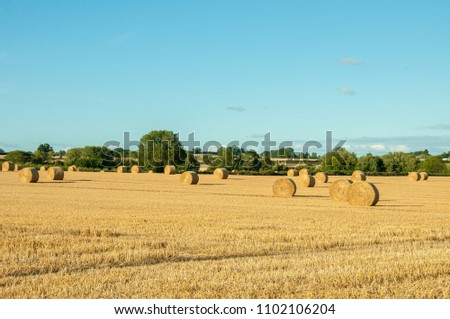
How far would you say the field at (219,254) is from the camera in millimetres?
8930

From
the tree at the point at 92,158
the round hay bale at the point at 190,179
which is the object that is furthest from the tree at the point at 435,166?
the round hay bale at the point at 190,179

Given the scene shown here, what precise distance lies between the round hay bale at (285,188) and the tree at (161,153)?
167 ft

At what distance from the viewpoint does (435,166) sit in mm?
90875

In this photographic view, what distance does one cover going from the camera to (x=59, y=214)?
64.0 ft

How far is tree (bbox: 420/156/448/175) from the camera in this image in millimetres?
88775

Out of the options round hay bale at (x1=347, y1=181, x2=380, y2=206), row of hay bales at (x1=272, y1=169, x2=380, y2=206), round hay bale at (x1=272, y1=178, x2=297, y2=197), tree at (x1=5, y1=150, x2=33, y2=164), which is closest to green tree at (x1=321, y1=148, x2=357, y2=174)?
round hay bale at (x1=272, y1=178, x2=297, y2=197)

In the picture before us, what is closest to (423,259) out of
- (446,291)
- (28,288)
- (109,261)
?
(446,291)

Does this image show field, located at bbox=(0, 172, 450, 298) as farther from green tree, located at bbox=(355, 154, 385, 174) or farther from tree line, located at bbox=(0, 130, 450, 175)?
green tree, located at bbox=(355, 154, 385, 174)

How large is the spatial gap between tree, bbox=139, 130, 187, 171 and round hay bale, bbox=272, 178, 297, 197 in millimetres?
51053

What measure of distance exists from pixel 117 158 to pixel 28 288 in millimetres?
87701

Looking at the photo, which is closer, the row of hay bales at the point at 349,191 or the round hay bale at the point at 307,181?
the row of hay bales at the point at 349,191

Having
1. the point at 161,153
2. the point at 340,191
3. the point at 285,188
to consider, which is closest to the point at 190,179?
the point at 285,188

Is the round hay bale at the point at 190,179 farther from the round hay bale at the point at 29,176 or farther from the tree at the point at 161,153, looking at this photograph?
the tree at the point at 161,153
